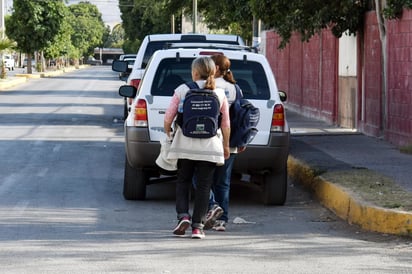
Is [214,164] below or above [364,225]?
above

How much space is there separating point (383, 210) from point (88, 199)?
3940 millimetres

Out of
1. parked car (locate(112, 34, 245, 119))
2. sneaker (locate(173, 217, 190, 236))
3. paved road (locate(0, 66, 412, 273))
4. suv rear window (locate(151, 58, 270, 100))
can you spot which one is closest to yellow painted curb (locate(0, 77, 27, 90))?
parked car (locate(112, 34, 245, 119))

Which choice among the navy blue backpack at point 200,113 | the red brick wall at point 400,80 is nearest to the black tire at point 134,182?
the navy blue backpack at point 200,113

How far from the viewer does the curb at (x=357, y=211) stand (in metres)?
9.88

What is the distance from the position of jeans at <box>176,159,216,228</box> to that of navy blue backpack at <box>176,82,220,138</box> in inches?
13.2

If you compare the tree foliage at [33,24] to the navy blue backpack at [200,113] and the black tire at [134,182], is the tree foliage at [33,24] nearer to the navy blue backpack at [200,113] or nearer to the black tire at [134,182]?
the black tire at [134,182]

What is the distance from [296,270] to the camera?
27.0ft

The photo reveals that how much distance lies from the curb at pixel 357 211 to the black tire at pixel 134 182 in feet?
7.16

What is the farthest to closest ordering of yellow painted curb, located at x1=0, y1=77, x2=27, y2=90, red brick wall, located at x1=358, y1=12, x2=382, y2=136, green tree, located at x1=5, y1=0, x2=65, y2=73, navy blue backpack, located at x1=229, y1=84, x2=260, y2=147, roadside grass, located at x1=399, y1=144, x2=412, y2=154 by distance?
green tree, located at x1=5, y1=0, x2=65, y2=73
yellow painted curb, located at x1=0, y1=77, x2=27, y2=90
red brick wall, located at x1=358, y1=12, x2=382, y2=136
roadside grass, located at x1=399, y1=144, x2=412, y2=154
navy blue backpack, located at x1=229, y1=84, x2=260, y2=147

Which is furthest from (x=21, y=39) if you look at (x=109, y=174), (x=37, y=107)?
(x=109, y=174)

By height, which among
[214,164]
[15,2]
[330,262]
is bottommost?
[330,262]

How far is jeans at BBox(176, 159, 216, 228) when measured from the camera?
9.74m

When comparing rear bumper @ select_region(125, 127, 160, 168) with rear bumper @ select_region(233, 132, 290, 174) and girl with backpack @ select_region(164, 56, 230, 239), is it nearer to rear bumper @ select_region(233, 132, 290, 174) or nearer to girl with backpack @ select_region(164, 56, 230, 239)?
rear bumper @ select_region(233, 132, 290, 174)

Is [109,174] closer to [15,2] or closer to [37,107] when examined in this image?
[37,107]
